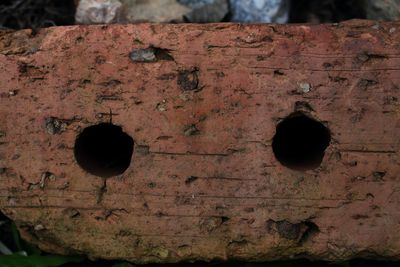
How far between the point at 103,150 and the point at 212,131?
470 millimetres

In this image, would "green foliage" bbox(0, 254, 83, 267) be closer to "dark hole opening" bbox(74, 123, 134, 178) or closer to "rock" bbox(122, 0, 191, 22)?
"dark hole opening" bbox(74, 123, 134, 178)

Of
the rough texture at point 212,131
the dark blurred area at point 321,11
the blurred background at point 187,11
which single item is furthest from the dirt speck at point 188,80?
the dark blurred area at point 321,11

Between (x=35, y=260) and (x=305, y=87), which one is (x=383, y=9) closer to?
(x=305, y=87)

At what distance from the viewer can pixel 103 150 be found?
2.10 meters

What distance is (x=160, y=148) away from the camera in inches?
71.1

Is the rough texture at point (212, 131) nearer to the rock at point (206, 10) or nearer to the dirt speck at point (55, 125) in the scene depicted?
the dirt speck at point (55, 125)

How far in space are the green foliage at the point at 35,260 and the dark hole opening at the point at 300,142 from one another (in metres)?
0.72

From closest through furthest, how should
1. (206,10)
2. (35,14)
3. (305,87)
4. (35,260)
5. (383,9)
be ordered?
(305,87) < (35,260) < (383,9) < (206,10) < (35,14)

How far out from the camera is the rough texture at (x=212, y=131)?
1.76 meters

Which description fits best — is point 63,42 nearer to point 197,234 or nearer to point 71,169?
point 71,169

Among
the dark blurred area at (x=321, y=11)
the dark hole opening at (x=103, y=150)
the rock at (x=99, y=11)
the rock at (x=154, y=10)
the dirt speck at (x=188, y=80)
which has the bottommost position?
the dark hole opening at (x=103, y=150)

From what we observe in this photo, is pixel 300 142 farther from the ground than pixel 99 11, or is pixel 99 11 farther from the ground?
pixel 99 11

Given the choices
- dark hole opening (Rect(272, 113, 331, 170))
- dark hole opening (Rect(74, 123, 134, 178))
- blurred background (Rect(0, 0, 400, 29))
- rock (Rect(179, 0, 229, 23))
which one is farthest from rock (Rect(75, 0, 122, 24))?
dark hole opening (Rect(272, 113, 331, 170))

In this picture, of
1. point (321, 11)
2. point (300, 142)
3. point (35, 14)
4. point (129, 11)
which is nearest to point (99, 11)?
point (129, 11)
